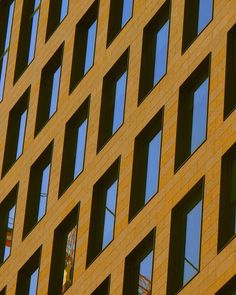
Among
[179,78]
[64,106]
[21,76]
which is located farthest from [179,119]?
[21,76]

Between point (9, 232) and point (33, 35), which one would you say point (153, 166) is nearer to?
point (9, 232)

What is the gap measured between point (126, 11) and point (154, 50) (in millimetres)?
2851

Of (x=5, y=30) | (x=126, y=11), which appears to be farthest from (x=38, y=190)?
(x=5, y=30)

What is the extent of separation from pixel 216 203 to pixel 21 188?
13.6 m

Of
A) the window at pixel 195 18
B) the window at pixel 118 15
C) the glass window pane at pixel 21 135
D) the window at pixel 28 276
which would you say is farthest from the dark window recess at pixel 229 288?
the glass window pane at pixel 21 135

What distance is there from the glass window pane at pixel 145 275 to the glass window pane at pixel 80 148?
20.1 feet

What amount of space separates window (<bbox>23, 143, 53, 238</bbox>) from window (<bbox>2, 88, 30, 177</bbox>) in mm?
2088

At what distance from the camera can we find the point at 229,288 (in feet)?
141

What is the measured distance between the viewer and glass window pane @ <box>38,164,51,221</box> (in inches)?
2164

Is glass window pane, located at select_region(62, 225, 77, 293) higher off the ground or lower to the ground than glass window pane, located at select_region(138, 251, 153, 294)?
higher

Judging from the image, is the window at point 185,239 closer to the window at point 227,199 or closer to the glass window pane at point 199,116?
the window at point 227,199

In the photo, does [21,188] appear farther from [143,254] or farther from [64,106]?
[143,254]

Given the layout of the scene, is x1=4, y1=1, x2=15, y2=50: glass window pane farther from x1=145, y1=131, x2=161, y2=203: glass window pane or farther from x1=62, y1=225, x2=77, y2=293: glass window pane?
x1=145, y1=131, x2=161, y2=203: glass window pane

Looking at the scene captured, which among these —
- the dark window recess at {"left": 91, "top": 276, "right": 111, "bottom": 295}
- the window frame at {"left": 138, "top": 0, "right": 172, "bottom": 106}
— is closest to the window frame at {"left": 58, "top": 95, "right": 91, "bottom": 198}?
the window frame at {"left": 138, "top": 0, "right": 172, "bottom": 106}
